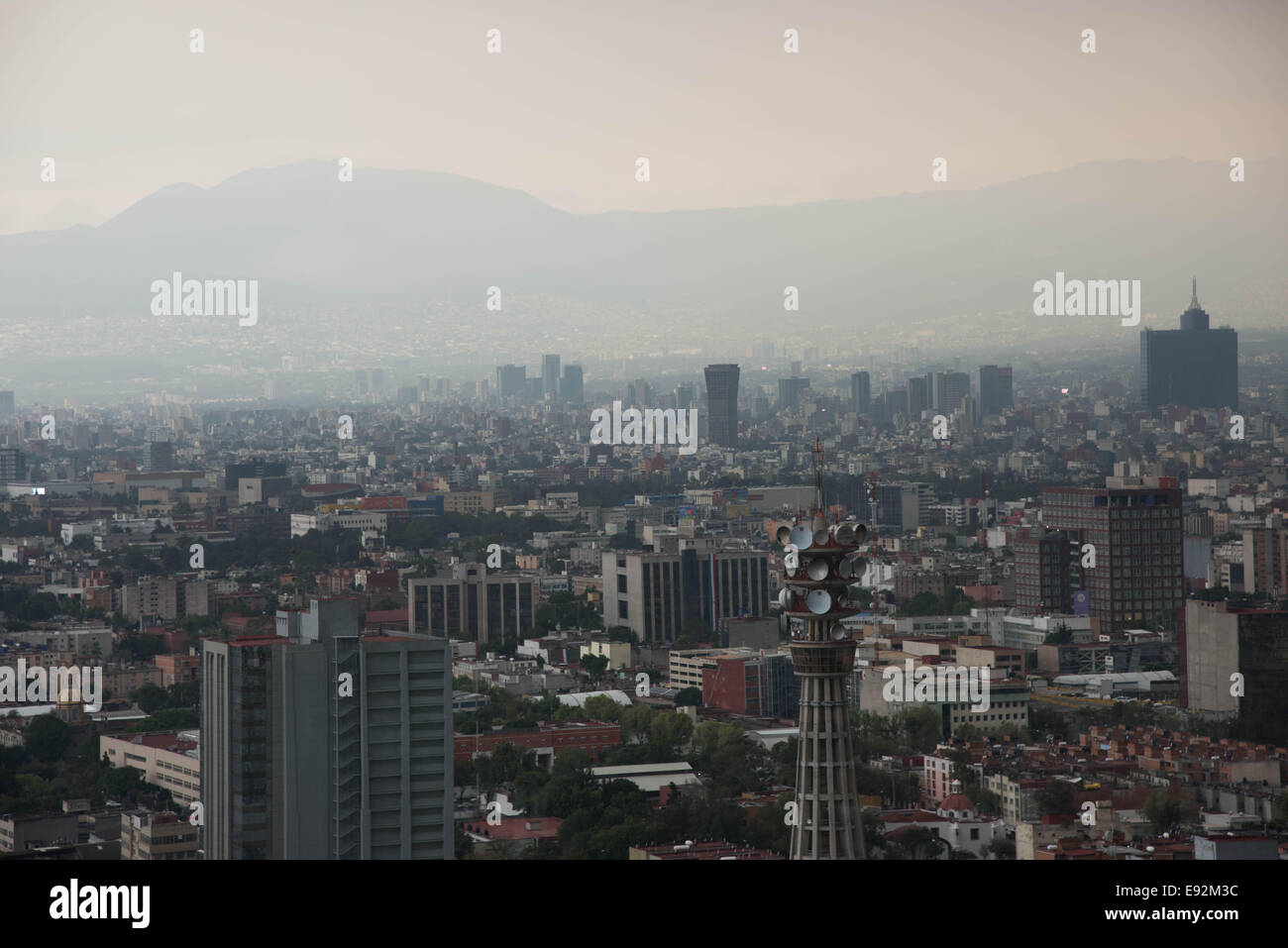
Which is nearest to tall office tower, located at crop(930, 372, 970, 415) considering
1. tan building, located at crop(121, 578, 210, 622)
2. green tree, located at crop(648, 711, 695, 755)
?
tan building, located at crop(121, 578, 210, 622)

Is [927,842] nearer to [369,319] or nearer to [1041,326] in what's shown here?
[1041,326]

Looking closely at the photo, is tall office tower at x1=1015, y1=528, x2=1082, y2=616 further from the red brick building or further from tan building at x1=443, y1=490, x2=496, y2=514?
tan building at x1=443, y1=490, x2=496, y2=514

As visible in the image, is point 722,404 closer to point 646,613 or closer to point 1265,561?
point 646,613

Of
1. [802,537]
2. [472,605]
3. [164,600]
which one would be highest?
[802,537]

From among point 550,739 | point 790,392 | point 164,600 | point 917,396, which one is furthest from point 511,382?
point 550,739

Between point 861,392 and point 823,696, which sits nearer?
point 823,696

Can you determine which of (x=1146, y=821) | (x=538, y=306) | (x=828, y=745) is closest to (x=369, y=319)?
(x=538, y=306)

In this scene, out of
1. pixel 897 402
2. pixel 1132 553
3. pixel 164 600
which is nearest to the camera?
pixel 164 600
